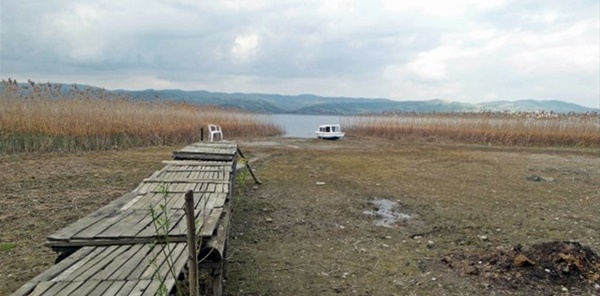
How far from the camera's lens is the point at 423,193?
768cm

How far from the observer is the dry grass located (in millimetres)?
10680

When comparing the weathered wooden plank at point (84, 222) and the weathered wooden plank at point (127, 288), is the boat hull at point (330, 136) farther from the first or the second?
the weathered wooden plank at point (127, 288)

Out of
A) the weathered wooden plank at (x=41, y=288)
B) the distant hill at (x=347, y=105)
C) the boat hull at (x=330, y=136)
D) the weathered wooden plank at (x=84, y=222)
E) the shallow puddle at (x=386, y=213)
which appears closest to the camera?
the weathered wooden plank at (x=41, y=288)

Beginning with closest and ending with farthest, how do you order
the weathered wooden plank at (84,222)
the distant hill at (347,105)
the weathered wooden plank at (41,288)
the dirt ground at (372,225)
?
the weathered wooden plank at (41,288) → the weathered wooden plank at (84,222) → the dirt ground at (372,225) → the distant hill at (347,105)

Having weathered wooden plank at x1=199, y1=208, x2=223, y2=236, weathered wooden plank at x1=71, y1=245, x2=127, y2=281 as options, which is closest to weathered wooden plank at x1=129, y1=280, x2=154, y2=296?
weathered wooden plank at x1=71, y1=245, x2=127, y2=281

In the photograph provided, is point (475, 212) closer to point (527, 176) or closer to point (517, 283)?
point (517, 283)

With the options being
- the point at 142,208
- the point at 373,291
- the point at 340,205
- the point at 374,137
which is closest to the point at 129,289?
the point at 142,208

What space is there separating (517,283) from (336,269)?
1.68 m

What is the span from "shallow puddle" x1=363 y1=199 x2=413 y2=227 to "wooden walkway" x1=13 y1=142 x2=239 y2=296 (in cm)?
262

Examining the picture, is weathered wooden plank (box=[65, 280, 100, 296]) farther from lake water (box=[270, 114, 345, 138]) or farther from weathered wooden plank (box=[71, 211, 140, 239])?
lake water (box=[270, 114, 345, 138])

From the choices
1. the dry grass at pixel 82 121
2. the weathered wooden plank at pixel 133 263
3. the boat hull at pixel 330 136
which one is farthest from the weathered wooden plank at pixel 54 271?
the boat hull at pixel 330 136

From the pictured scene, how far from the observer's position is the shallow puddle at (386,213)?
580 cm

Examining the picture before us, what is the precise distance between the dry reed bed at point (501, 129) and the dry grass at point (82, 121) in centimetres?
1293

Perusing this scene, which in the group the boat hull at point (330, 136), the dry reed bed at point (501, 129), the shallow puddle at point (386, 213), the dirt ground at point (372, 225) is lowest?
the boat hull at point (330, 136)
